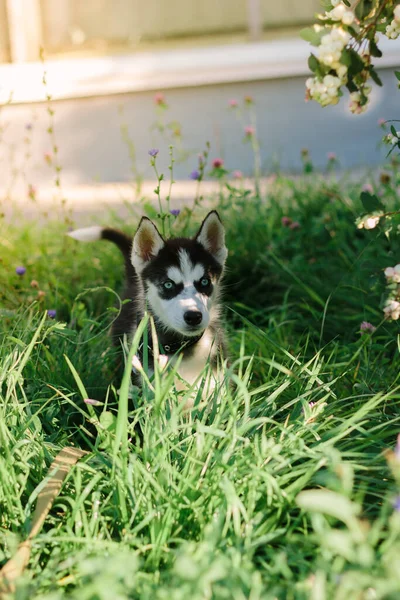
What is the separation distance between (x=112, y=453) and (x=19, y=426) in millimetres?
539

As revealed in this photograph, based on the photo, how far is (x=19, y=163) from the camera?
7898mm

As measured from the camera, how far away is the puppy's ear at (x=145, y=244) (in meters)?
3.06

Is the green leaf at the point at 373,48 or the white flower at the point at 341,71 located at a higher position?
the green leaf at the point at 373,48

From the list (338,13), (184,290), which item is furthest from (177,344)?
(338,13)

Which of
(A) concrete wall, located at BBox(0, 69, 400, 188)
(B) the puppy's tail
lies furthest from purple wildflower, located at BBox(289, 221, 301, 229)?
(A) concrete wall, located at BBox(0, 69, 400, 188)

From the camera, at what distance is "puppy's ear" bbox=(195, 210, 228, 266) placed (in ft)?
10.3

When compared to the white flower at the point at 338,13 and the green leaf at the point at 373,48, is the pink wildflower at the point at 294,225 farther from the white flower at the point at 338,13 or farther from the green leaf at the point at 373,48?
the white flower at the point at 338,13

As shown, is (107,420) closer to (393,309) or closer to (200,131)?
(393,309)

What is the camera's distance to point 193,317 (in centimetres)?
281

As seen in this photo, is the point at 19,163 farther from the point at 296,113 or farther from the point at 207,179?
the point at 296,113

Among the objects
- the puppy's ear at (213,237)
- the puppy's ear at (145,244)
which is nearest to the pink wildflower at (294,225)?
the puppy's ear at (213,237)

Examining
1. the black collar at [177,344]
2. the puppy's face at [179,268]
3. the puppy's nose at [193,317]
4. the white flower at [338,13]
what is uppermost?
the white flower at [338,13]

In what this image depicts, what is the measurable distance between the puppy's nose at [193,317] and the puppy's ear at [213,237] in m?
0.47

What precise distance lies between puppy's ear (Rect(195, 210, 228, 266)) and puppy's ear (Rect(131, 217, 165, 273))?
7.3 inches
